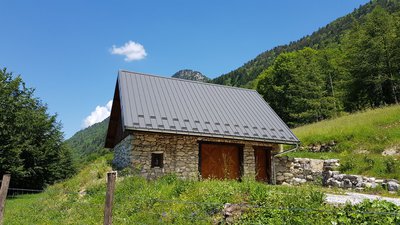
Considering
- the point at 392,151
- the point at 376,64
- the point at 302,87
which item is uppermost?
the point at 376,64

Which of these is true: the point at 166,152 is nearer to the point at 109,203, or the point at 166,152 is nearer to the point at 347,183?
the point at 347,183

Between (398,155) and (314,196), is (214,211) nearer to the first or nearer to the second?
(314,196)

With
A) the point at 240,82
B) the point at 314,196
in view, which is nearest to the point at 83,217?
the point at 314,196

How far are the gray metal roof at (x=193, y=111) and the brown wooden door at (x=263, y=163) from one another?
1105 mm

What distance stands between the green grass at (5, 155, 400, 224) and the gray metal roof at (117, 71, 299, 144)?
244cm

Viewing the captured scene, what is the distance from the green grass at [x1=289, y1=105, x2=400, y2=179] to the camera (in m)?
14.1

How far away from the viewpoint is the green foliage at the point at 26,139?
71.7 ft

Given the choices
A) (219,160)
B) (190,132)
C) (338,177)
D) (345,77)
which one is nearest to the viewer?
(190,132)

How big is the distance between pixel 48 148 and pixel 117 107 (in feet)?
46.8

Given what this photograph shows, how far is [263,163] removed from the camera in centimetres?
1570

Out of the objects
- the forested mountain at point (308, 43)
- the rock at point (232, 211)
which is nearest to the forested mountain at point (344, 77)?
the rock at point (232, 211)

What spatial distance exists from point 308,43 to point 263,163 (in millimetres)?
85499

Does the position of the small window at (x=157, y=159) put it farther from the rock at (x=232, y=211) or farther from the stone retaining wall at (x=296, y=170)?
the rock at (x=232, y=211)

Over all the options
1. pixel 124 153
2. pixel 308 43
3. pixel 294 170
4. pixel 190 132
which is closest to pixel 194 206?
pixel 190 132
